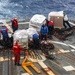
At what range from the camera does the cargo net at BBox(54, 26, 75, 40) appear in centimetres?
2995

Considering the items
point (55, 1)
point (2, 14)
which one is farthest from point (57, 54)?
point (55, 1)

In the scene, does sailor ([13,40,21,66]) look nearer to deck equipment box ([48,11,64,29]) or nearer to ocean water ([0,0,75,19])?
deck equipment box ([48,11,64,29])

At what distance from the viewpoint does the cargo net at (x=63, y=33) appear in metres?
30.0

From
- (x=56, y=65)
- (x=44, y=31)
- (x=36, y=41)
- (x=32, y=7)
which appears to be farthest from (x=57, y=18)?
(x=32, y=7)

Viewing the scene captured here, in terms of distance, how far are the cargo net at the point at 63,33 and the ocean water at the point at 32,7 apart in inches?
972

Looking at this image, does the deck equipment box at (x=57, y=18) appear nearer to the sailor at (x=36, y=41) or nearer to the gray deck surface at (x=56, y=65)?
the gray deck surface at (x=56, y=65)

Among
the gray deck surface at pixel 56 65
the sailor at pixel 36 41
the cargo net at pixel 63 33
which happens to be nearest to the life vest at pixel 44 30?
the sailor at pixel 36 41

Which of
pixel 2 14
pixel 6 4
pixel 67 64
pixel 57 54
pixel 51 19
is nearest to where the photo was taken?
pixel 67 64

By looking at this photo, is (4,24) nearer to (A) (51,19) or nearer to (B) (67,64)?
(A) (51,19)

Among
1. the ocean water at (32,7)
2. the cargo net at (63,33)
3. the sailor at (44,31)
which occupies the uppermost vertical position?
the sailor at (44,31)

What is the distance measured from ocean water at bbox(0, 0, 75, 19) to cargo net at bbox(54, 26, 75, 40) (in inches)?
972

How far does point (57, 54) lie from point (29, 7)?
40.0 m

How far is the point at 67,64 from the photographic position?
23109mm

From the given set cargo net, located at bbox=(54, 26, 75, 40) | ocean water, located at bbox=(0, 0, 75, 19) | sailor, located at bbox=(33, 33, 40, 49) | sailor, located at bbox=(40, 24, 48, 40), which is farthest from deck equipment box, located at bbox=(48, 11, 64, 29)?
ocean water, located at bbox=(0, 0, 75, 19)
